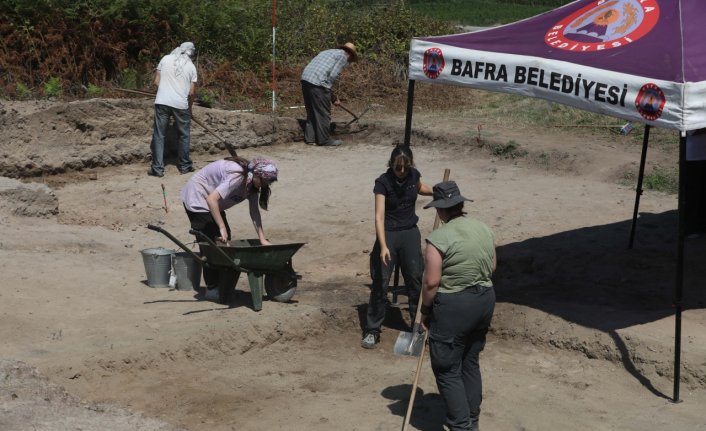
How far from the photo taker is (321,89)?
16.1m

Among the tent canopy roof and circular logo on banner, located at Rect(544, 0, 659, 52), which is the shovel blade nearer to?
the tent canopy roof

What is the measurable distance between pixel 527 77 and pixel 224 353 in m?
3.36

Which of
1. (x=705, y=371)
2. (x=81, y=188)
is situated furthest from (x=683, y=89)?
(x=81, y=188)

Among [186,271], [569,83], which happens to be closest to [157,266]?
[186,271]

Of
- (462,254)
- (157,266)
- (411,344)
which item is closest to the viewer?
(462,254)

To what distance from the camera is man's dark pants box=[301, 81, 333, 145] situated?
16141 millimetres

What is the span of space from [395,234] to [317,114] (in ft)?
25.5

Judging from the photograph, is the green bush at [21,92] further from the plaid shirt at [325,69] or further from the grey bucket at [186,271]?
the grey bucket at [186,271]

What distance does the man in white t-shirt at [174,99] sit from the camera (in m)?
14.4

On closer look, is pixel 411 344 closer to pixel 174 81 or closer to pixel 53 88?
pixel 174 81

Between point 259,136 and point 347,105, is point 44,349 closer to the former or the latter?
point 259,136

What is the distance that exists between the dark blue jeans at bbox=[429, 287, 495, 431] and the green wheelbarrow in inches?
105

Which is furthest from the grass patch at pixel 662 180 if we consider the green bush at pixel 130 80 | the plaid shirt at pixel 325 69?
the green bush at pixel 130 80

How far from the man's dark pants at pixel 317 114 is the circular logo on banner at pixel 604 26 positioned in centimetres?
773
